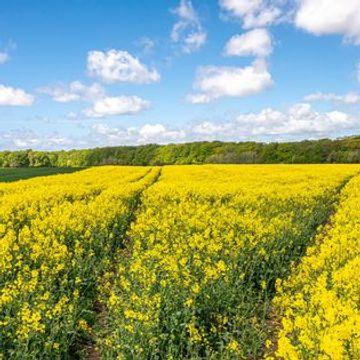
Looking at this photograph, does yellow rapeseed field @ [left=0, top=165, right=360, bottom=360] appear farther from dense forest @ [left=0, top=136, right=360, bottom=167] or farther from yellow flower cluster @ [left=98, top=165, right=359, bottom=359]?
dense forest @ [left=0, top=136, right=360, bottom=167]

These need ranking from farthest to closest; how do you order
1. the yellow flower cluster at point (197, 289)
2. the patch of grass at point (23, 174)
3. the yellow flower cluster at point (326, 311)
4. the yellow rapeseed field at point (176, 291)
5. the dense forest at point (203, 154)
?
1. the dense forest at point (203, 154)
2. the patch of grass at point (23, 174)
3. the yellow flower cluster at point (197, 289)
4. the yellow rapeseed field at point (176, 291)
5. the yellow flower cluster at point (326, 311)

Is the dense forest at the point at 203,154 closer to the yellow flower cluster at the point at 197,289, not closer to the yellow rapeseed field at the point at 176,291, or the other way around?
the yellow flower cluster at the point at 197,289

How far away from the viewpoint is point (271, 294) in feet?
30.9

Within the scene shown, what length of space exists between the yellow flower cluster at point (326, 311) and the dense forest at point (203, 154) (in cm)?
6560

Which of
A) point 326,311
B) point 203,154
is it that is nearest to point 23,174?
point 203,154

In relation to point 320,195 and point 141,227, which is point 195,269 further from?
point 320,195

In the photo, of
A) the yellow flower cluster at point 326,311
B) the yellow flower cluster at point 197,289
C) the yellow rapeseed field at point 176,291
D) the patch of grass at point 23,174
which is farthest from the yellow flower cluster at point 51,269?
the patch of grass at point 23,174

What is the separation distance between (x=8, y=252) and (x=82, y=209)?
485 centimetres

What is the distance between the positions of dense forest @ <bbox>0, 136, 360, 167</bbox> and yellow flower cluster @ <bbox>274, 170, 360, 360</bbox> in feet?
215

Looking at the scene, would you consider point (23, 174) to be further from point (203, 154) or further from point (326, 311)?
point (326, 311)

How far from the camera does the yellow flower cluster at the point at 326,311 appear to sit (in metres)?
4.67

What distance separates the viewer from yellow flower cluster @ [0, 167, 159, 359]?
21.4 feet

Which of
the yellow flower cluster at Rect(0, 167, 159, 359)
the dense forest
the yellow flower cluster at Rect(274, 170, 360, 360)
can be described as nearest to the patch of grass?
the dense forest

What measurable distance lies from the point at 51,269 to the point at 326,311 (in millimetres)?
5584
